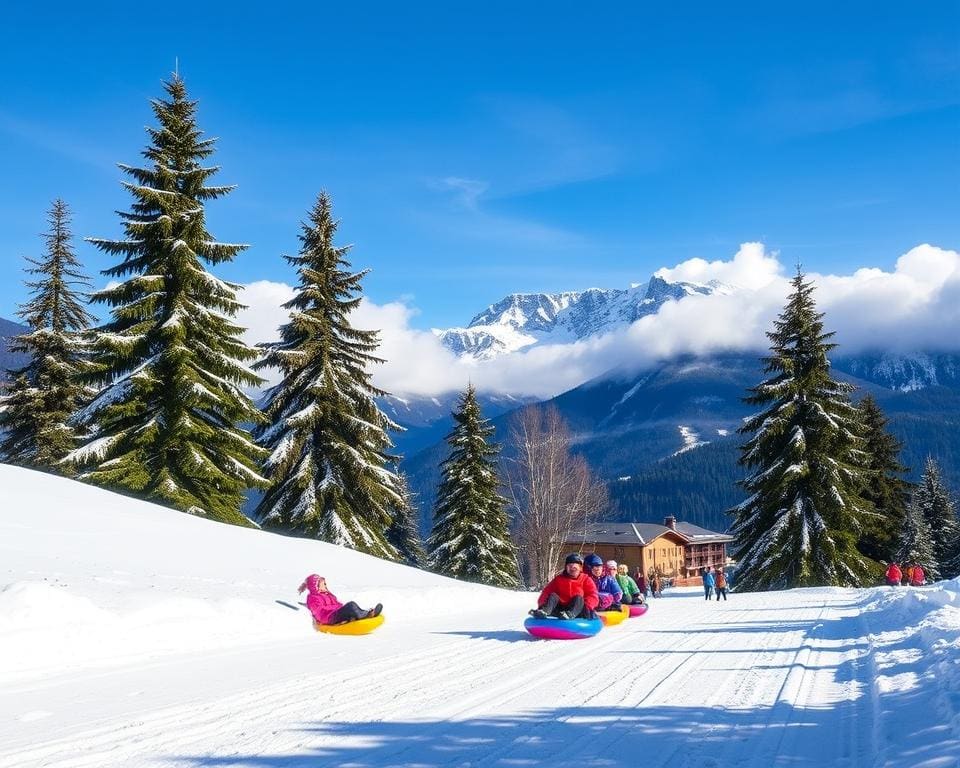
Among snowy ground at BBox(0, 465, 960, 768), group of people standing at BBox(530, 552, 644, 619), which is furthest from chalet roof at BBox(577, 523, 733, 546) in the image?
snowy ground at BBox(0, 465, 960, 768)

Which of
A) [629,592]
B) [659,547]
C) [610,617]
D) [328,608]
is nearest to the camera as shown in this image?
[328,608]

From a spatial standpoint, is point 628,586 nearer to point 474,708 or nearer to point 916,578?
point 474,708

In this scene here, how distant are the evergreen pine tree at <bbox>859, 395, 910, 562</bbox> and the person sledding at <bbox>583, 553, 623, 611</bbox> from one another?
67.9ft

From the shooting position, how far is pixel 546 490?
3459cm

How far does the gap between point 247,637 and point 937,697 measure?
29.1 feet

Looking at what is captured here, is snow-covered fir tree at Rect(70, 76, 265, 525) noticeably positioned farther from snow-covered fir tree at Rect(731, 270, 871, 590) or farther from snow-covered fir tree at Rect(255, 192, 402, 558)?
snow-covered fir tree at Rect(731, 270, 871, 590)

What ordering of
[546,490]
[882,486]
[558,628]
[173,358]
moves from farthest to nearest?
[546,490] → [882,486] → [173,358] → [558,628]

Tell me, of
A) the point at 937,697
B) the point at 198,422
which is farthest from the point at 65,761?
the point at 198,422

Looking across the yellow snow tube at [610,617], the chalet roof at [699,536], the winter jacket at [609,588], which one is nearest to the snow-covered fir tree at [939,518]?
the winter jacket at [609,588]

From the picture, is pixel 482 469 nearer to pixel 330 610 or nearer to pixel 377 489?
pixel 377 489

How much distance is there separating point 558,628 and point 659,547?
334 feet

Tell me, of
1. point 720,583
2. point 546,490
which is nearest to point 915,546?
point 720,583

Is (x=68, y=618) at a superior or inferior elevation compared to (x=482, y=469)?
inferior

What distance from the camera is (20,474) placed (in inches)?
722
